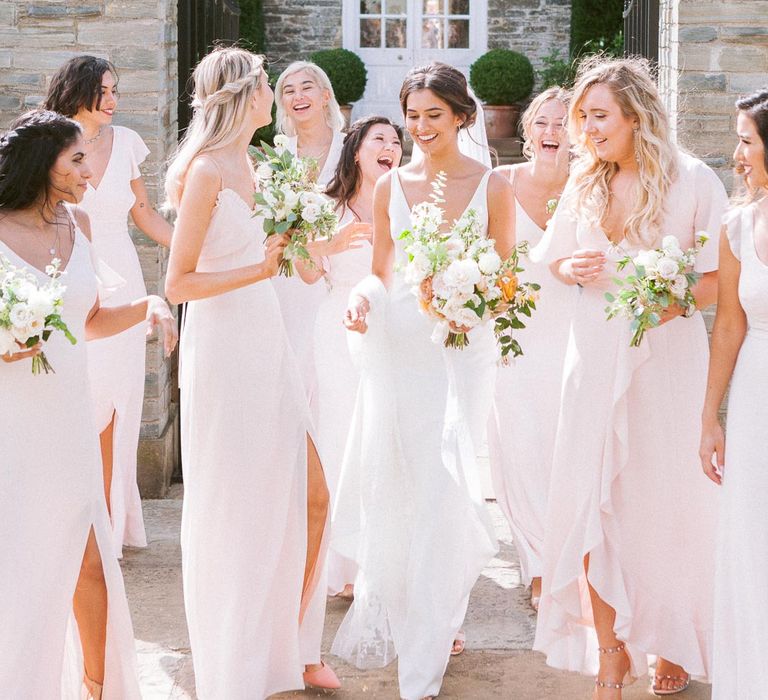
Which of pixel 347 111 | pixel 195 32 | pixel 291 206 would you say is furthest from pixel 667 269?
pixel 347 111

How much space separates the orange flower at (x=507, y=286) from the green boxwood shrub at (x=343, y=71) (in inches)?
512

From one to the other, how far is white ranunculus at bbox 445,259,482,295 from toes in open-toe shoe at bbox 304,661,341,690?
1.44 meters

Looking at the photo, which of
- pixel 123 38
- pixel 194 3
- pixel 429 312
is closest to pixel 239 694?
pixel 429 312

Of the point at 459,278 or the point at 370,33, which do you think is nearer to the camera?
the point at 459,278

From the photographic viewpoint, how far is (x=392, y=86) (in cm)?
1867

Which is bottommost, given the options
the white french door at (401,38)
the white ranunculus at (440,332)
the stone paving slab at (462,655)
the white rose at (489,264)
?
the stone paving slab at (462,655)

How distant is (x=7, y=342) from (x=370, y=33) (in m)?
15.8

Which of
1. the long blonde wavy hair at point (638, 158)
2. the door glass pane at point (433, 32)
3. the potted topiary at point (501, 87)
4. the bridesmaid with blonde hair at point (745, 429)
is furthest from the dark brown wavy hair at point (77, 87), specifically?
the door glass pane at point (433, 32)

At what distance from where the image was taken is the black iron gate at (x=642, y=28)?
746 centimetres

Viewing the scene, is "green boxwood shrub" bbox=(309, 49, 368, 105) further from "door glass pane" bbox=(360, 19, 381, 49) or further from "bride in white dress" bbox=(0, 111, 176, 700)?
"bride in white dress" bbox=(0, 111, 176, 700)

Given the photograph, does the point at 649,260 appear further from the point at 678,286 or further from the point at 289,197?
the point at 289,197

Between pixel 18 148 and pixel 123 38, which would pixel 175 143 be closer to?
pixel 123 38

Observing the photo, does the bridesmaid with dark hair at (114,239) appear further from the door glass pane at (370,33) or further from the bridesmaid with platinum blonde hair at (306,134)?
the door glass pane at (370,33)

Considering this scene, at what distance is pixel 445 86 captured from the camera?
475cm
